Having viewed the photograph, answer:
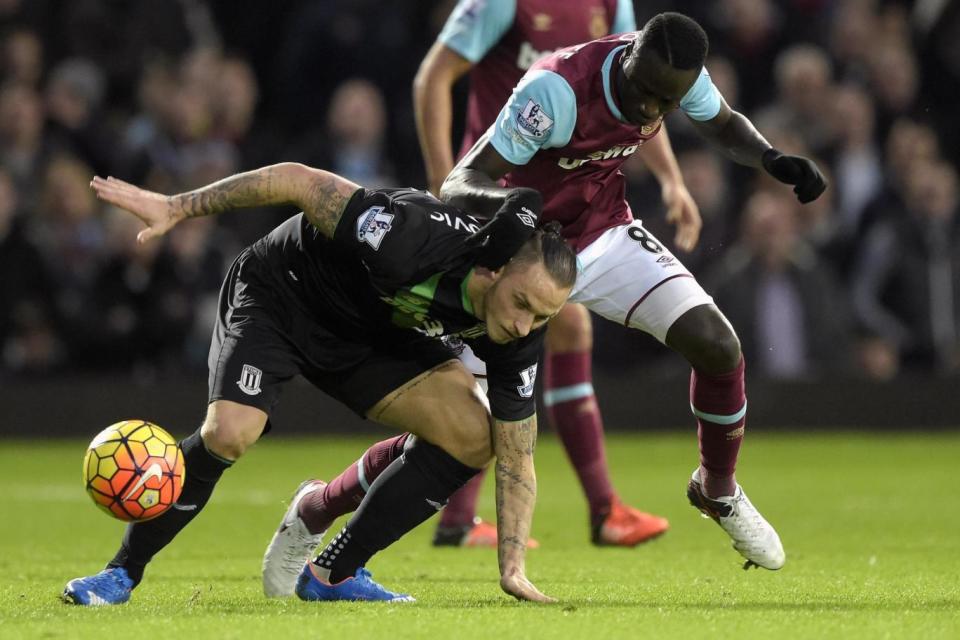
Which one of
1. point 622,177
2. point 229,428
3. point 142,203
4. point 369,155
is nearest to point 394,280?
point 229,428

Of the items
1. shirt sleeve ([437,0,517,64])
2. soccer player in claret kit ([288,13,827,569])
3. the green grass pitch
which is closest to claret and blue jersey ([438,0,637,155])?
shirt sleeve ([437,0,517,64])

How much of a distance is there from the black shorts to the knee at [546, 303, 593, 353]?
6.15ft

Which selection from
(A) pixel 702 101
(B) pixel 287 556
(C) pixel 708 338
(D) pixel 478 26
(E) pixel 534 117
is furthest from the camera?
(D) pixel 478 26

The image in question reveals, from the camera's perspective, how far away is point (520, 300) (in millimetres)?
5031

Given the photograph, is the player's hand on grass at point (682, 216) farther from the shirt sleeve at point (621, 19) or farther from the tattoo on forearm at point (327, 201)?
the tattoo on forearm at point (327, 201)

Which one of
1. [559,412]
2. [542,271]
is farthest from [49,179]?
[542,271]

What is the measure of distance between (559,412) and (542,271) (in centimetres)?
264

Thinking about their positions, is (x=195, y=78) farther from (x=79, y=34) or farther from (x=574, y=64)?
(x=574, y=64)

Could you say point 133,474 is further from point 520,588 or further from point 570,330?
point 570,330

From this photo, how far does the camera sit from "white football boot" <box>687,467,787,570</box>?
6.05 meters

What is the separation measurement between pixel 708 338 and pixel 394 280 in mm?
1311

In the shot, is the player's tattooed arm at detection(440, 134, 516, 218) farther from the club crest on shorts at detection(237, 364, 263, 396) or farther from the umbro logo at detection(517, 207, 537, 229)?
the club crest on shorts at detection(237, 364, 263, 396)

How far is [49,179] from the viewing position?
12.3m

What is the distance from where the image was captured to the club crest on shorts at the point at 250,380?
17.6ft
